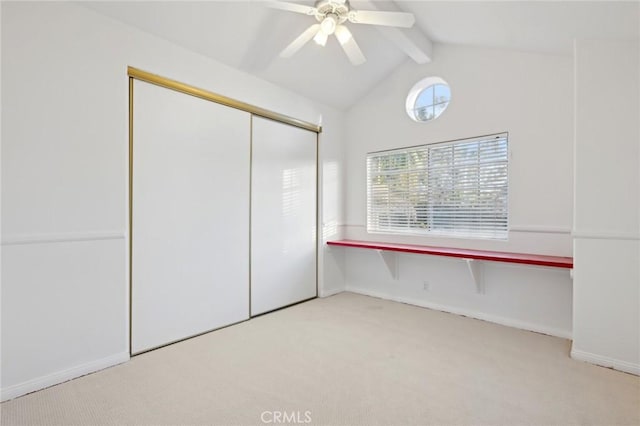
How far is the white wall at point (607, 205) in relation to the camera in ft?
7.57

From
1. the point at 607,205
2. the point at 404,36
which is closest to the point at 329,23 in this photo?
the point at 404,36

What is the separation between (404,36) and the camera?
3.26 meters

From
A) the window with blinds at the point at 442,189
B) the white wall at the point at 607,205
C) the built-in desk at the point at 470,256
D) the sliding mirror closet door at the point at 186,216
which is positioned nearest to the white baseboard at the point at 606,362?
the white wall at the point at 607,205

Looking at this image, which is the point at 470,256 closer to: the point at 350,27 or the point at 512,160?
the point at 512,160

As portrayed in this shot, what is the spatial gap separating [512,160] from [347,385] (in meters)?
2.61

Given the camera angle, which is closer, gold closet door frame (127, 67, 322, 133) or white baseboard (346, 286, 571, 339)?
gold closet door frame (127, 67, 322, 133)

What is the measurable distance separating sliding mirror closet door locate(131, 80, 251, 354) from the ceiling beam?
1497mm

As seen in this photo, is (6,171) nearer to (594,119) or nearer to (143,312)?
(143,312)

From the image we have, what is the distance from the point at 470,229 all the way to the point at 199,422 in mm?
3070

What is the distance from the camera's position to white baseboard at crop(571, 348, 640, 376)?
2.31m

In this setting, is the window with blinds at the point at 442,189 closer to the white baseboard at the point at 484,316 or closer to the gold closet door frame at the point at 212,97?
the white baseboard at the point at 484,316

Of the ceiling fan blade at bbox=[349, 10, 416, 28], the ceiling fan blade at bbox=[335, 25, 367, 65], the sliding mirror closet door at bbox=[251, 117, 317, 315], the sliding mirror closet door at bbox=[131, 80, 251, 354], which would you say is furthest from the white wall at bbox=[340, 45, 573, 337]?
the sliding mirror closet door at bbox=[131, 80, 251, 354]

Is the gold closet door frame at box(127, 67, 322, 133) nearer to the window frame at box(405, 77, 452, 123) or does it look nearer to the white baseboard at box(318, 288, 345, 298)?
the window frame at box(405, 77, 452, 123)

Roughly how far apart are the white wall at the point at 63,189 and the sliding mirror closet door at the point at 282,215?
4.20ft
